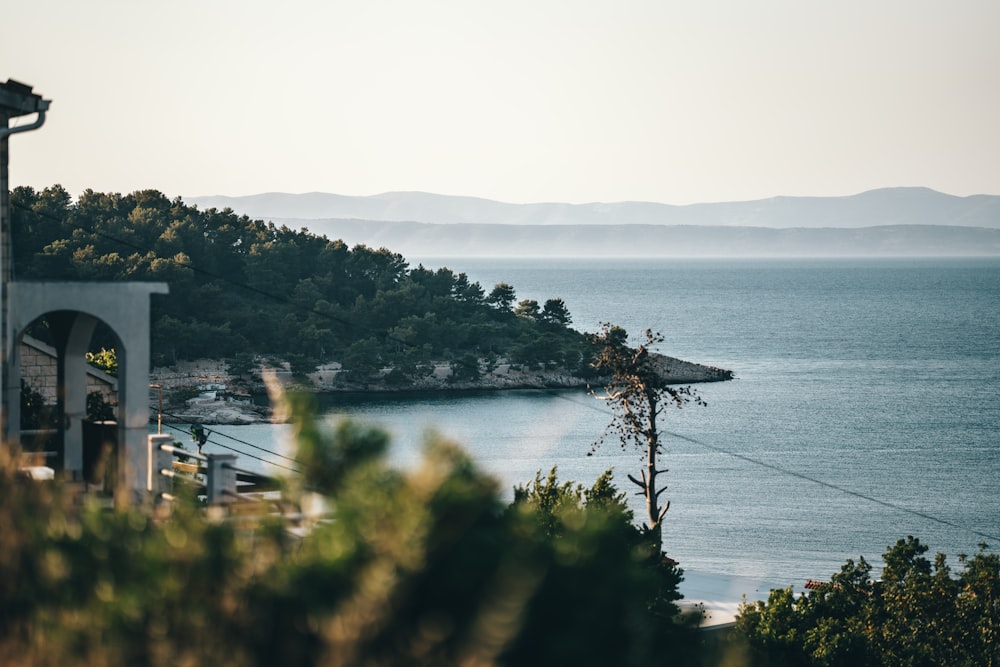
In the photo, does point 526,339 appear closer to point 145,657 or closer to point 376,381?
point 376,381

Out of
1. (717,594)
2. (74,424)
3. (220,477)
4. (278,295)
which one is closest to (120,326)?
(74,424)

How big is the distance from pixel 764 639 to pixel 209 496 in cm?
1547

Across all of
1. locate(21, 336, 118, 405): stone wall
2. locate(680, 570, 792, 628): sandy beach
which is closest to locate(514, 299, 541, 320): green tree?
locate(680, 570, 792, 628): sandy beach

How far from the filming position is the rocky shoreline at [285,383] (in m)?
86.2

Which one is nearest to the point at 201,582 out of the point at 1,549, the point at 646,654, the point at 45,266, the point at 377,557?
the point at 377,557

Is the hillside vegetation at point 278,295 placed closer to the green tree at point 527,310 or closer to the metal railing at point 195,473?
the green tree at point 527,310

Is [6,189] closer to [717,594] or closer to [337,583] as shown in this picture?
[337,583]

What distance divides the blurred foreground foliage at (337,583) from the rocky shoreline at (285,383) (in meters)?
78.0

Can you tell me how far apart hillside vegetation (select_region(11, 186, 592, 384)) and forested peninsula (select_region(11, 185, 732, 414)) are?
0.13 metres

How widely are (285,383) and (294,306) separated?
16987 millimetres

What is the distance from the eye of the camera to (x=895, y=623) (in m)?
24.2

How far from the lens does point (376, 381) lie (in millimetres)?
100250

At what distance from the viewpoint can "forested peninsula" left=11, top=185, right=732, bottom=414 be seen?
96.2 meters

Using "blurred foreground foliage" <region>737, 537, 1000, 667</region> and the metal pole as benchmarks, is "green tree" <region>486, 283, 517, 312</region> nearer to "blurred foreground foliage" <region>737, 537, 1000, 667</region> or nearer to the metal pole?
"blurred foreground foliage" <region>737, 537, 1000, 667</region>
